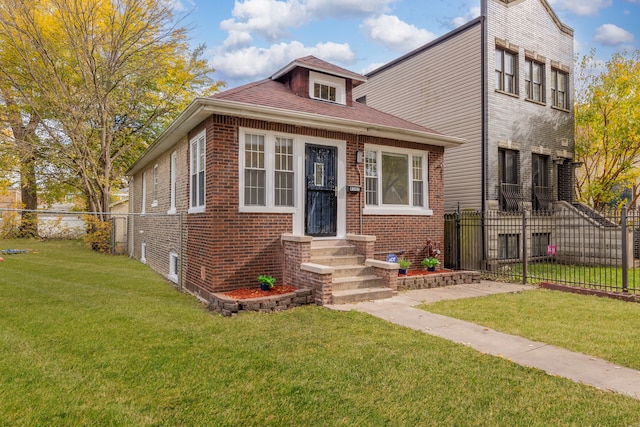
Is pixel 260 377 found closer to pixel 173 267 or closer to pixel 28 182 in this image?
pixel 173 267

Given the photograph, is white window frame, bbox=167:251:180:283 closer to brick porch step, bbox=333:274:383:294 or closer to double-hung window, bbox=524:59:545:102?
brick porch step, bbox=333:274:383:294

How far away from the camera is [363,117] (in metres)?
9.50

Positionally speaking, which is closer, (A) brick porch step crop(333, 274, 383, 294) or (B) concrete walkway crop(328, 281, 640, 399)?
(B) concrete walkway crop(328, 281, 640, 399)

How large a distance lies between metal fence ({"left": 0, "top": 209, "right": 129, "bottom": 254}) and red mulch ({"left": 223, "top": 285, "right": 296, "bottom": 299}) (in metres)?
6.57

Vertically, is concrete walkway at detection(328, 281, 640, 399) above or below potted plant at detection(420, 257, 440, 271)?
below

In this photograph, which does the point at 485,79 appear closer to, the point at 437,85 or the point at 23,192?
the point at 437,85

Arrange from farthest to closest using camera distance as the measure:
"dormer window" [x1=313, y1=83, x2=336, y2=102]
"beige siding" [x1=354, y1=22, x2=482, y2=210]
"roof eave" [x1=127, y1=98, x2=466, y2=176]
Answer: "beige siding" [x1=354, y1=22, x2=482, y2=210] < "dormer window" [x1=313, y1=83, x2=336, y2=102] < "roof eave" [x1=127, y1=98, x2=466, y2=176]

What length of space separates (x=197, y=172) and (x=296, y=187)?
222cm

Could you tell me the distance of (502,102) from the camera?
43.3ft

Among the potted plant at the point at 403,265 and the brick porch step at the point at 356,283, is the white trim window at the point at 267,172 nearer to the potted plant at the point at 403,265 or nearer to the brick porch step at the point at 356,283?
the brick porch step at the point at 356,283

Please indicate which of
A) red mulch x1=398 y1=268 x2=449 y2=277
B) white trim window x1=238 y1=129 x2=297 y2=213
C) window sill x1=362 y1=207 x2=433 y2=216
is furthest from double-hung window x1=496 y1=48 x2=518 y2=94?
white trim window x1=238 y1=129 x2=297 y2=213

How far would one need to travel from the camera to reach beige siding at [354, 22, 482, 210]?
13.0 m

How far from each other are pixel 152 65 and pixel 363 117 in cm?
1225

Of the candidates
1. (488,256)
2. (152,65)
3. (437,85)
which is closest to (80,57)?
(152,65)
